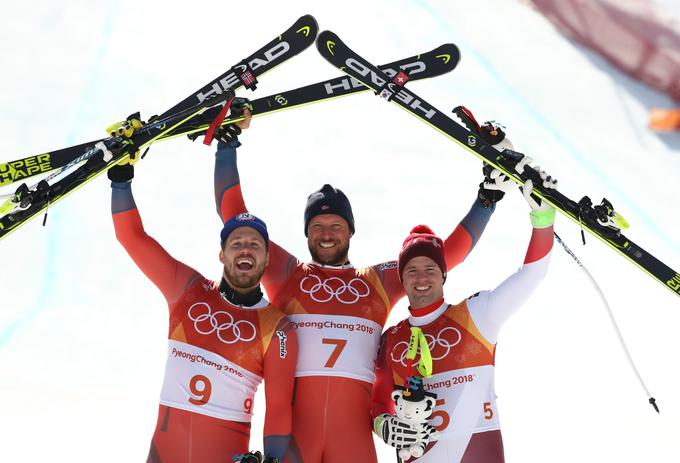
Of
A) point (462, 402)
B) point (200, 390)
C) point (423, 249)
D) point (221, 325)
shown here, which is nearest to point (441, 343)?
point (462, 402)

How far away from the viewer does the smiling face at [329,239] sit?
16.1ft

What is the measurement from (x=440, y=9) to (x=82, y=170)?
23.7 feet

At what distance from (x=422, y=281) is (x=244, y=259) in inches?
36.1

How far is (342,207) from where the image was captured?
496cm

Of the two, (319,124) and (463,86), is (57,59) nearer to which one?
(319,124)

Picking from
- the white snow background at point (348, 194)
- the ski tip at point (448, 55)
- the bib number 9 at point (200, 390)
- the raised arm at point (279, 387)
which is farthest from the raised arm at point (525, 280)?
the white snow background at point (348, 194)

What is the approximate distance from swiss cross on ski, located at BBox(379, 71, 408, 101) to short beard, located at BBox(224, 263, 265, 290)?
1.16 m

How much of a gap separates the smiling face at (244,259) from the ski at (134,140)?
0.76m

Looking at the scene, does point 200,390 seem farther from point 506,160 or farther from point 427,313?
point 506,160

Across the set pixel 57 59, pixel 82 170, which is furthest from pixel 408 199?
pixel 82 170

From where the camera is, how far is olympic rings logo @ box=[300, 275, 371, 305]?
15.7ft

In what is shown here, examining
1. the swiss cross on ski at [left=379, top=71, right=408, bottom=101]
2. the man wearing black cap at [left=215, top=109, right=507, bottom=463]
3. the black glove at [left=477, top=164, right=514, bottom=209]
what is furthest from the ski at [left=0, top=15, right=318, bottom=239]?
the black glove at [left=477, top=164, right=514, bottom=209]

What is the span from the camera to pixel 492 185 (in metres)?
4.91

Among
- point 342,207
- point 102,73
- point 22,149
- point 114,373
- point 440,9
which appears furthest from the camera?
point 440,9
